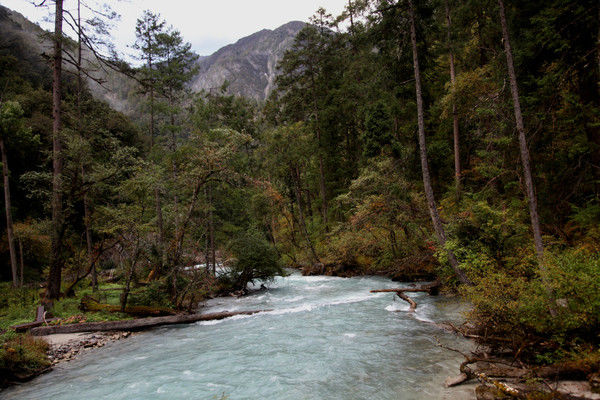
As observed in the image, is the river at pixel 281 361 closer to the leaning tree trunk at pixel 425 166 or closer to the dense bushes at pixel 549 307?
the dense bushes at pixel 549 307

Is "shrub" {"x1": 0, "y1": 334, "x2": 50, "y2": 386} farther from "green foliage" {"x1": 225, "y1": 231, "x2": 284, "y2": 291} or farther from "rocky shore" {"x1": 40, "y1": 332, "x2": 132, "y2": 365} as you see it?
"green foliage" {"x1": 225, "y1": 231, "x2": 284, "y2": 291}

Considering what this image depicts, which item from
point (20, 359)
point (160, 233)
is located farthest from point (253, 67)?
point (20, 359)

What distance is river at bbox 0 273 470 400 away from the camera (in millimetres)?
5859

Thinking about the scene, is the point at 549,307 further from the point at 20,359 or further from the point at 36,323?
the point at 36,323

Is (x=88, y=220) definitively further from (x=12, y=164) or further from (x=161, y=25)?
(x=12, y=164)

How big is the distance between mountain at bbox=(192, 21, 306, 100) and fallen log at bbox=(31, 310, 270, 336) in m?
161

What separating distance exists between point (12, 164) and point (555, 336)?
38319 millimetres

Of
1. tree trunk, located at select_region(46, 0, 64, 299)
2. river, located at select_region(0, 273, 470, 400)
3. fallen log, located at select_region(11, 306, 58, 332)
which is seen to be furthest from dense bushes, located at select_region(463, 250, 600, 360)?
tree trunk, located at select_region(46, 0, 64, 299)

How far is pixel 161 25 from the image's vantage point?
67.9 feet

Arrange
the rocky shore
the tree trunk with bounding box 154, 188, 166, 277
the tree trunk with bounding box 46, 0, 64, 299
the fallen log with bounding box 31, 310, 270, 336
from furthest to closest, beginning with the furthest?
the tree trunk with bounding box 154, 188, 166, 277 → the tree trunk with bounding box 46, 0, 64, 299 → the fallen log with bounding box 31, 310, 270, 336 → the rocky shore

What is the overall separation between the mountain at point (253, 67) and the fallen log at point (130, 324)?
16097 cm

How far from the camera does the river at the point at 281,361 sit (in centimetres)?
586

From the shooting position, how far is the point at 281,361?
23.9 feet

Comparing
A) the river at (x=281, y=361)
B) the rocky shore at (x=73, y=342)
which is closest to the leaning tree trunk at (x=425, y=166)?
the river at (x=281, y=361)
